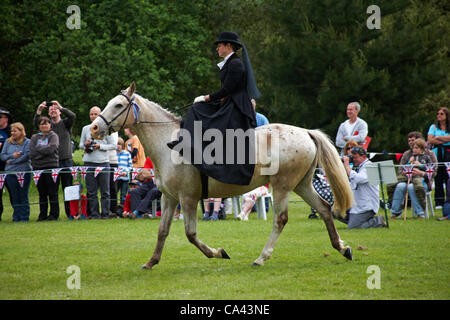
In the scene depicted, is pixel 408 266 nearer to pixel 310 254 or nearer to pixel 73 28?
pixel 310 254

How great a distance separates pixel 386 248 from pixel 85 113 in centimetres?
2228

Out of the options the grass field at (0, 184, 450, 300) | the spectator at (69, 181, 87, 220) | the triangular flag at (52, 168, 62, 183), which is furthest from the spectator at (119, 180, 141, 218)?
the grass field at (0, 184, 450, 300)

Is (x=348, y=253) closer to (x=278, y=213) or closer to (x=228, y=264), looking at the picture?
(x=278, y=213)

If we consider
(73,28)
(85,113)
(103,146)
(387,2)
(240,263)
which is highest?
(387,2)

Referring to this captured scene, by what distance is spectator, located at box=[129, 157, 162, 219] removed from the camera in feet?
49.7

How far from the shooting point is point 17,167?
14750 millimetres

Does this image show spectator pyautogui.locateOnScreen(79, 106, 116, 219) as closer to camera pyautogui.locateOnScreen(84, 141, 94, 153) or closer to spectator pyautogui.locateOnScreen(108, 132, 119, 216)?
camera pyautogui.locateOnScreen(84, 141, 94, 153)

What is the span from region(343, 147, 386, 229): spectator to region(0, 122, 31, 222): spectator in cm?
773

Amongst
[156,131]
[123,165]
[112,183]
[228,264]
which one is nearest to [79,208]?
[112,183]

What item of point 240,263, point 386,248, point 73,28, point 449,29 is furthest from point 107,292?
point 449,29

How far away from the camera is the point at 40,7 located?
2941cm

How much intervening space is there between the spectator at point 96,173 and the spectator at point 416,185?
272 inches

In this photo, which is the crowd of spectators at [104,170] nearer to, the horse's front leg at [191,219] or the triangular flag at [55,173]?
the triangular flag at [55,173]

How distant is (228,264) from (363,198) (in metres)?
4.79
